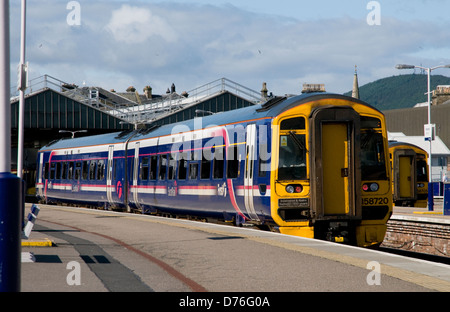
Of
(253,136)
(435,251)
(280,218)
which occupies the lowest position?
(435,251)

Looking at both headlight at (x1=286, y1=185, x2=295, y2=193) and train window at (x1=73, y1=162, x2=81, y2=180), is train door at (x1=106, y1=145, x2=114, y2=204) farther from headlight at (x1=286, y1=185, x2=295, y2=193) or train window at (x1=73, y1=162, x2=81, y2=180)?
headlight at (x1=286, y1=185, x2=295, y2=193)

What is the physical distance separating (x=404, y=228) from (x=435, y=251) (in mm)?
1777

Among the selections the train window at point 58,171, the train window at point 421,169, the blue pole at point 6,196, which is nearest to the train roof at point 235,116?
the train window at point 58,171

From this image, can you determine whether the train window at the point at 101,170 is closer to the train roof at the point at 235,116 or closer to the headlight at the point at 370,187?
the train roof at the point at 235,116

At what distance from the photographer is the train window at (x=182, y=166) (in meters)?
20.7

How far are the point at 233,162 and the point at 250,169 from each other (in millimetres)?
1255

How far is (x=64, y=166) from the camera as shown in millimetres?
35156

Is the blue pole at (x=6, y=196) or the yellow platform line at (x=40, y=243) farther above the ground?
the blue pole at (x=6, y=196)

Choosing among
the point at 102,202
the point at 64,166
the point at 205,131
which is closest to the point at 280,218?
the point at 205,131

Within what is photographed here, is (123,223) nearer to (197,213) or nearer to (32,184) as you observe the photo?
(197,213)

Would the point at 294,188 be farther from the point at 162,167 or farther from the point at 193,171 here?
the point at 162,167

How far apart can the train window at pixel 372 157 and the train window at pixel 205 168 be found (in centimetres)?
493

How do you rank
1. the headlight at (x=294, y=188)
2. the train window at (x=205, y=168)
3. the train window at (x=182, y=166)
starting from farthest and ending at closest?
the train window at (x=182, y=166) < the train window at (x=205, y=168) < the headlight at (x=294, y=188)

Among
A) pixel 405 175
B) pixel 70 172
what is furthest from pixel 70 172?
pixel 405 175
